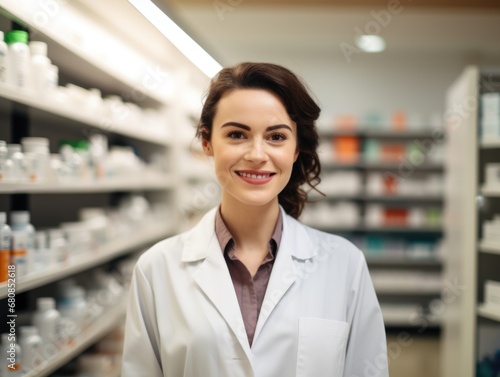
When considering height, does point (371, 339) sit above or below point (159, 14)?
below

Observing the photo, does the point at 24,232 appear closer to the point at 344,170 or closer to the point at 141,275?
the point at 141,275

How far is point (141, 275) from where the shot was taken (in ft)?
4.64

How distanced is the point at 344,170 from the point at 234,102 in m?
5.36

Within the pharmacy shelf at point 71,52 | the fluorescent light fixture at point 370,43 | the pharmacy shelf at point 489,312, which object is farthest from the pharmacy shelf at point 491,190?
the fluorescent light fixture at point 370,43

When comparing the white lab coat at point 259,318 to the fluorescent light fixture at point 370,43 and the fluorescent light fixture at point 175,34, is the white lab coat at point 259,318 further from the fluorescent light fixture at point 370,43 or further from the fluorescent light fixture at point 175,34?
the fluorescent light fixture at point 370,43

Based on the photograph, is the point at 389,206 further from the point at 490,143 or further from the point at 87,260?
the point at 87,260

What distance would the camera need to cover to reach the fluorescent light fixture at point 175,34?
1980mm

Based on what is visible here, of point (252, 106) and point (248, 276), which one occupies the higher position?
point (252, 106)

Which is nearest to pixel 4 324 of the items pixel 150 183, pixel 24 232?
pixel 24 232

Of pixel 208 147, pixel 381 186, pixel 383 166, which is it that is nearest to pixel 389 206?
pixel 381 186

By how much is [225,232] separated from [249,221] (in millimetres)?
87

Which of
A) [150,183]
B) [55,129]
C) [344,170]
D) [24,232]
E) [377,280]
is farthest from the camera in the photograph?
[344,170]

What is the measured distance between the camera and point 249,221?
147 centimetres

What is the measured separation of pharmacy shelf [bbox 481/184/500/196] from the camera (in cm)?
304
